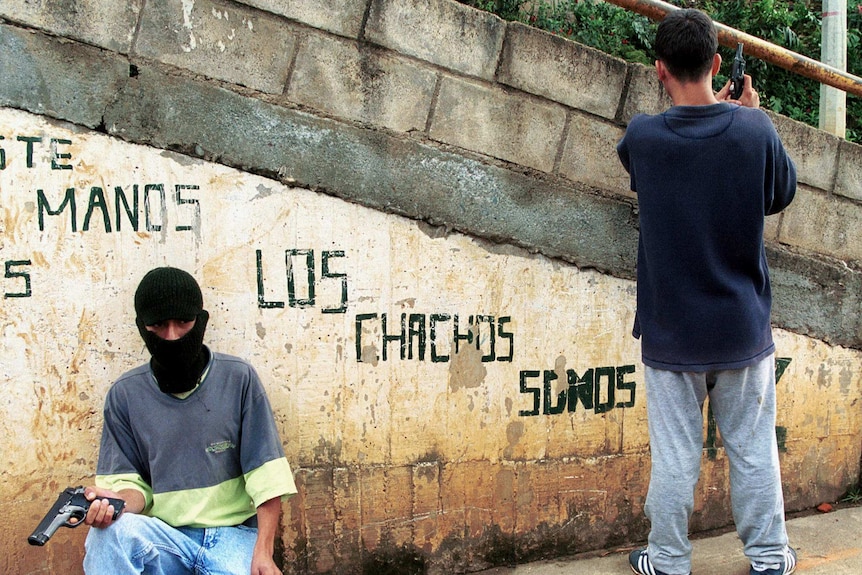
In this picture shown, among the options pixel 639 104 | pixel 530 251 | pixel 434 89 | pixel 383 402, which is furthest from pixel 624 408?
pixel 434 89

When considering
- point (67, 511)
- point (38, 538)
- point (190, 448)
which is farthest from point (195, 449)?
point (38, 538)

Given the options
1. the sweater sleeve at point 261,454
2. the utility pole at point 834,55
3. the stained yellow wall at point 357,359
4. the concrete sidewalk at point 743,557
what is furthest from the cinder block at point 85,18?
the utility pole at point 834,55

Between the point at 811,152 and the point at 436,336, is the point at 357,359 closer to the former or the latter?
the point at 436,336

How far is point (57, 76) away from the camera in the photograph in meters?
2.83

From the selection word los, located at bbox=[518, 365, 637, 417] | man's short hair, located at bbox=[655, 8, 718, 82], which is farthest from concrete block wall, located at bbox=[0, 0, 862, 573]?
man's short hair, located at bbox=[655, 8, 718, 82]

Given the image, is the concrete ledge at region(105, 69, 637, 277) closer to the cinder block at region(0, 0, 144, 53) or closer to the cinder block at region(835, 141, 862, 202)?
the cinder block at region(0, 0, 144, 53)

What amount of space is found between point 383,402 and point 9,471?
1.41 metres

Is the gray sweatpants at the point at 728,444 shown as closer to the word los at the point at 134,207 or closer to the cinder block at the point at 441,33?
the cinder block at the point at 441,33

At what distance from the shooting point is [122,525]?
7.89 feet

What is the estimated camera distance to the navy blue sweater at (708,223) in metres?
2.57

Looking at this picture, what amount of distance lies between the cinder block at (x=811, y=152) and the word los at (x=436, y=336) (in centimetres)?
155

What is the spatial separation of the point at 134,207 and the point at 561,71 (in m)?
1.79

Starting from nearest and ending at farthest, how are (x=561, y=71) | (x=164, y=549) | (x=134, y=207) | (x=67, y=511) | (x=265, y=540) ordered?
(x=67, y=511) < (x=164, y=549) < (x=265, y=540) < (x=134, y=207) < (x=561, y=71)

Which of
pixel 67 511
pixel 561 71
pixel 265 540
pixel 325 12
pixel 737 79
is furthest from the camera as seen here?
pixel 561 71
